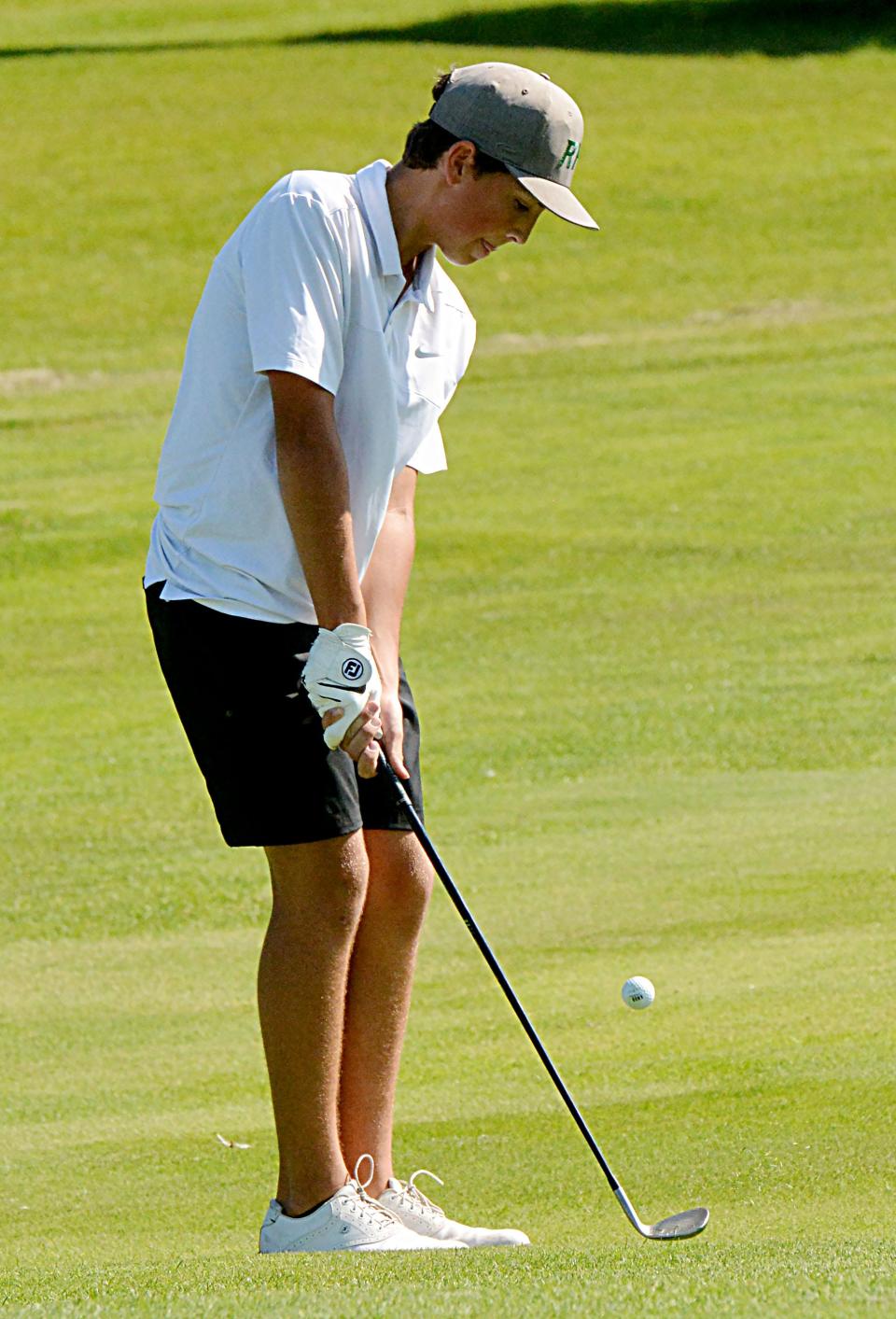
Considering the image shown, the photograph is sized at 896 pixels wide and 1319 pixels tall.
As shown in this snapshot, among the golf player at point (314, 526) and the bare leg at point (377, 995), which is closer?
the golf player at point (314, 526)

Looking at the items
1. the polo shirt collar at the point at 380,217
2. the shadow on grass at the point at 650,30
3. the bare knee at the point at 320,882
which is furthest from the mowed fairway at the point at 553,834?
the shadow on grass at the point at 650,30

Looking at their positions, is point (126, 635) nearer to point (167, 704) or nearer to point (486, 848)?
point (167, 704)

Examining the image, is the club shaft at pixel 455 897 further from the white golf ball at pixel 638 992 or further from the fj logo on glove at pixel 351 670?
the white golf ball at pixel 638 992

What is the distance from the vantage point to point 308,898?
358cm

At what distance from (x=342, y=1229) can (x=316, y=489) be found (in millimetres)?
1131

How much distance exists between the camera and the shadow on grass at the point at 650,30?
35.3 meters

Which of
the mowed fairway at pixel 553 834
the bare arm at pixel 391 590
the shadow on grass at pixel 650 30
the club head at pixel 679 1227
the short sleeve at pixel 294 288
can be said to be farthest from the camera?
the shadow on grass at pixel 650 30

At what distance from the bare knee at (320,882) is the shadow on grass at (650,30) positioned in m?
32.7

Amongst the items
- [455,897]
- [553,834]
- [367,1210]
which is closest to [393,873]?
[455,897]

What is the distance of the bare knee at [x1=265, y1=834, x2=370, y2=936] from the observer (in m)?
3.56

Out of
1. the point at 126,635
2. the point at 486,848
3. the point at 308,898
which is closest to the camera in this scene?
the point at 308,898

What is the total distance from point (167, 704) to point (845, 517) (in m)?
5.08

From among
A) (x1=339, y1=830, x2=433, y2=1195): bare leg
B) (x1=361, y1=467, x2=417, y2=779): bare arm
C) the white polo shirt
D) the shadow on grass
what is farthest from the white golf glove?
the shadow on grass

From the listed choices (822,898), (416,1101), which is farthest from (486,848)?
(416,1101)
